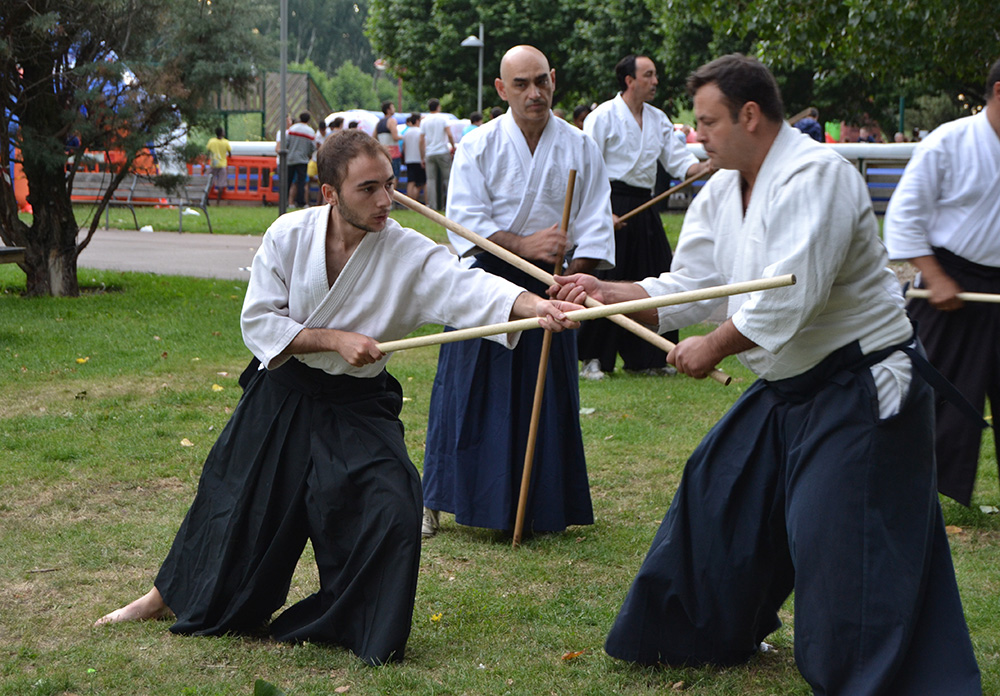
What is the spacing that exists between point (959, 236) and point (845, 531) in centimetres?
216

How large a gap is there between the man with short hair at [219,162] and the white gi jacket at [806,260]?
18.3m

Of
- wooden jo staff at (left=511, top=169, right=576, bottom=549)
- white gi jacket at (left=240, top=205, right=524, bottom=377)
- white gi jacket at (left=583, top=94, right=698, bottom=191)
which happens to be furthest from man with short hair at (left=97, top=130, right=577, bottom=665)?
white gi jacket at (left=583, top=94, right=698, bottom=191)

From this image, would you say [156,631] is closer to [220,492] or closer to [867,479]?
[220,492]

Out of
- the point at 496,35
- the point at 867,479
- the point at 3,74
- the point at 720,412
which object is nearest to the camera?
the point at 867,479

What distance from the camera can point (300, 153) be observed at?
2091cm

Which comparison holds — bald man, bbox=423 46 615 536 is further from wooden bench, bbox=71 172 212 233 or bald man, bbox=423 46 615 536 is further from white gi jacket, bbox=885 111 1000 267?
wooden bench, bbox=71 172 212 233

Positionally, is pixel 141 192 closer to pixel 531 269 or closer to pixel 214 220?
pixel 214 220

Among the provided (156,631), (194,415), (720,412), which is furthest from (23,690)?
(720,412)

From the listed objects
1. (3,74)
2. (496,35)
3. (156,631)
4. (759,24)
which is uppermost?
(496,35)

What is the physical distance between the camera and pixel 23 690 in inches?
131

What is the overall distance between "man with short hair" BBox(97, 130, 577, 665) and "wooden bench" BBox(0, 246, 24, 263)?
526 centimetres

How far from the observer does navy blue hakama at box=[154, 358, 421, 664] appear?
3580mm

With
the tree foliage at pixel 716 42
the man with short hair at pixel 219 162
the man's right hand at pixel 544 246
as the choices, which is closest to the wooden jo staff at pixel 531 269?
the man's right hand at pixel 544 246

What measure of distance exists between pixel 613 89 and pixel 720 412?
22.9 meters
